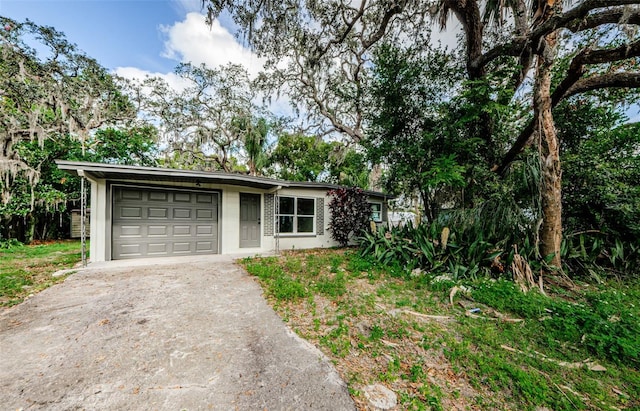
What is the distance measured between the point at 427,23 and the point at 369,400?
29.4ft

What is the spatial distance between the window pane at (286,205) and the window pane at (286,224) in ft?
0.69

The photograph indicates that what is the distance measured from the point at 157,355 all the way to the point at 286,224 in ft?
20.4

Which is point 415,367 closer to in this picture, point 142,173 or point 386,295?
point 386,295

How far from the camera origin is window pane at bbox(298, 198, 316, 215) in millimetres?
8508

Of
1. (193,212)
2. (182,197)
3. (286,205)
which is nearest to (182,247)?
(193,212)

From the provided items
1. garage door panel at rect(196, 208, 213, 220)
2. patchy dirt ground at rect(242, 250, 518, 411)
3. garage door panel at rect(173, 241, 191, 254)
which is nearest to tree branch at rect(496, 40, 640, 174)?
patchy dirt ground at rect(242, 250, 518, 411)

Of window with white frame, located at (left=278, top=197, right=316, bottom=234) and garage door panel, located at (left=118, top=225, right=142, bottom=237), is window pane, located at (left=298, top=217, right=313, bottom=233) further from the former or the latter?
garage door panel, located at (left=118, top=225, right=142, bottom=237)

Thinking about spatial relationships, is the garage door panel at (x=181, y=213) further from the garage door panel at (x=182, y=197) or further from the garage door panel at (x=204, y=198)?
the garage door panel at (x=204, y=198)

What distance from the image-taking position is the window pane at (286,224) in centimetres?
822

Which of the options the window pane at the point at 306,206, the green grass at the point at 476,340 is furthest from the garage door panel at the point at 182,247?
the green grass at the point at 476,340

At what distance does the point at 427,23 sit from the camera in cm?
691

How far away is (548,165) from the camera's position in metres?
4.36

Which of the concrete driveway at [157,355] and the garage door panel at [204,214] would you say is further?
the garage door panel at [204,214]

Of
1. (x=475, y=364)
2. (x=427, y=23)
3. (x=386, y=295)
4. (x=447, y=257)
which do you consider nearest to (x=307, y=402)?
(x=475, y=364)
